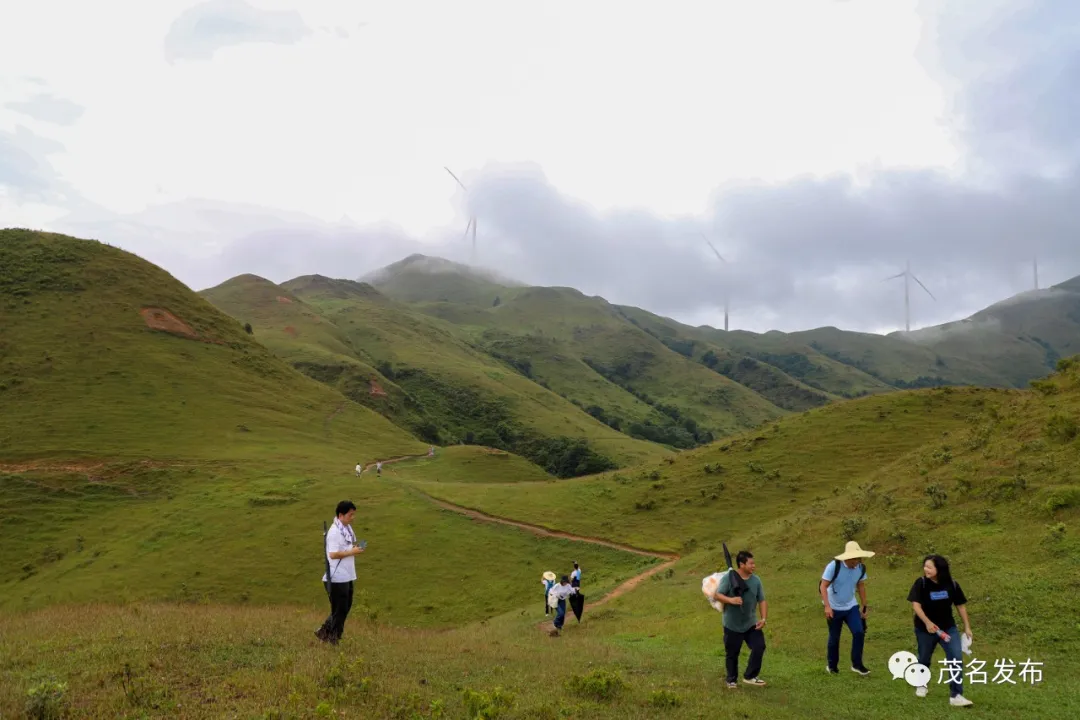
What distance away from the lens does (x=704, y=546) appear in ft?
119

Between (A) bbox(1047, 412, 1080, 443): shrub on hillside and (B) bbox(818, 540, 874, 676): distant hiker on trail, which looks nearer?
(B) bbox(818, 540, 874, 676): distant hiker on trail

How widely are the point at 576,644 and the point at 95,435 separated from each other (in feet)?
192

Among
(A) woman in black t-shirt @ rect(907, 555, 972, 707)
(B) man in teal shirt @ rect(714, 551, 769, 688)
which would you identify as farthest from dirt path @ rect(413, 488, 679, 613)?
(A) woman in black t-shirt @ rect(907, 555, 972, 707)

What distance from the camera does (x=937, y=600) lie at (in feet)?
33.3

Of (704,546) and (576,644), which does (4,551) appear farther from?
(704,546)

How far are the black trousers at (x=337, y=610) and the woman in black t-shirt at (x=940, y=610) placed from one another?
1080cm

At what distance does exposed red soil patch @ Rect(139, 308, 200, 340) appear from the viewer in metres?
80.9

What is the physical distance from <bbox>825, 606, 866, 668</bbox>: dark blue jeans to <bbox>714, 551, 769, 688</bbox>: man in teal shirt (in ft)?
6.53

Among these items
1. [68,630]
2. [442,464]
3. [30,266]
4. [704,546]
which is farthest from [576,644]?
[30,266]

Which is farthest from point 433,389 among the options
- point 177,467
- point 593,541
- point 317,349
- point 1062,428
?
point 1062,428

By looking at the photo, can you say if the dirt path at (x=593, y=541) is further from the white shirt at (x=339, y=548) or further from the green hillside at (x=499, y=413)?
the green hillside at (x=499, y=413)

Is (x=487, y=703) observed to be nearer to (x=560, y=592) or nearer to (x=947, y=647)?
(x=947, y=647)

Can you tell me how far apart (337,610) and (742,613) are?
329 inches

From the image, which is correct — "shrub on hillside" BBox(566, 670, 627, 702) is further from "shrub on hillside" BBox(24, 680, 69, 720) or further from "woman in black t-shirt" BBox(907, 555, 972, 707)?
"shrub on hillside" BBox(24, 680, 69, 720)
